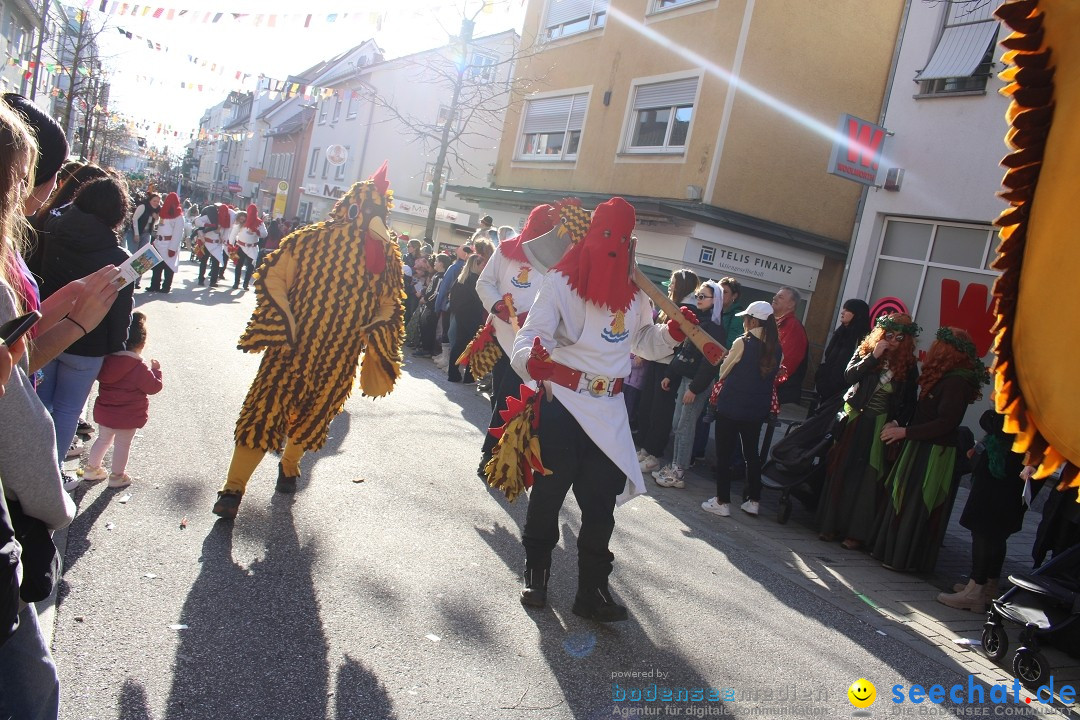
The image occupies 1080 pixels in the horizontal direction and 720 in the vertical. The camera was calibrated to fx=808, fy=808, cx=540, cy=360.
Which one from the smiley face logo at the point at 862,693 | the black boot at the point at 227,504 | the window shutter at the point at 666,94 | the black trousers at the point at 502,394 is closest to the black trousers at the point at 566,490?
the smiley face logo at the point at 862,693

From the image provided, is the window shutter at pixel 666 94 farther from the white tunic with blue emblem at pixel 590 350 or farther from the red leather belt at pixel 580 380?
the red leather belt at pixel 580 380

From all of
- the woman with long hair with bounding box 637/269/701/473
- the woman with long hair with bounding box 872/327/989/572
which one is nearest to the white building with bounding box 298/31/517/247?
the woman with long hair with bounding box 637/269/701/473

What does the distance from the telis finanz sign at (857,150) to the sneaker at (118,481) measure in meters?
10.0

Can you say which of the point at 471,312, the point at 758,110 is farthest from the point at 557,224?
the point at 758,110

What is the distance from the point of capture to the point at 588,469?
14.1 ft

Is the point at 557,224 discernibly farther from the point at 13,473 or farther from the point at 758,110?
the point at 758,110

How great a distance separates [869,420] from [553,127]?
49.2ft

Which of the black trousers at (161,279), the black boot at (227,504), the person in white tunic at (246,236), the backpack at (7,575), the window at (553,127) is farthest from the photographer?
the window at (553,127)

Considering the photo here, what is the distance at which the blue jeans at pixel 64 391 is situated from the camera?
4340 mm

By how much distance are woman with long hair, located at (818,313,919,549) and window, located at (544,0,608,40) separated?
14.3 meters

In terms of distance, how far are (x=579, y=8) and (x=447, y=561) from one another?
17.7m

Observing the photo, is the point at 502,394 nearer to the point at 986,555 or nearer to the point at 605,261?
the point at 605,261

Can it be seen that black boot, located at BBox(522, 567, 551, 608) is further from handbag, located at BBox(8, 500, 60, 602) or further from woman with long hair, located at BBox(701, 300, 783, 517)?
woman with long hair, located at BBox(701, 300, 783, 517)

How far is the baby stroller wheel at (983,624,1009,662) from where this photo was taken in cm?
459
